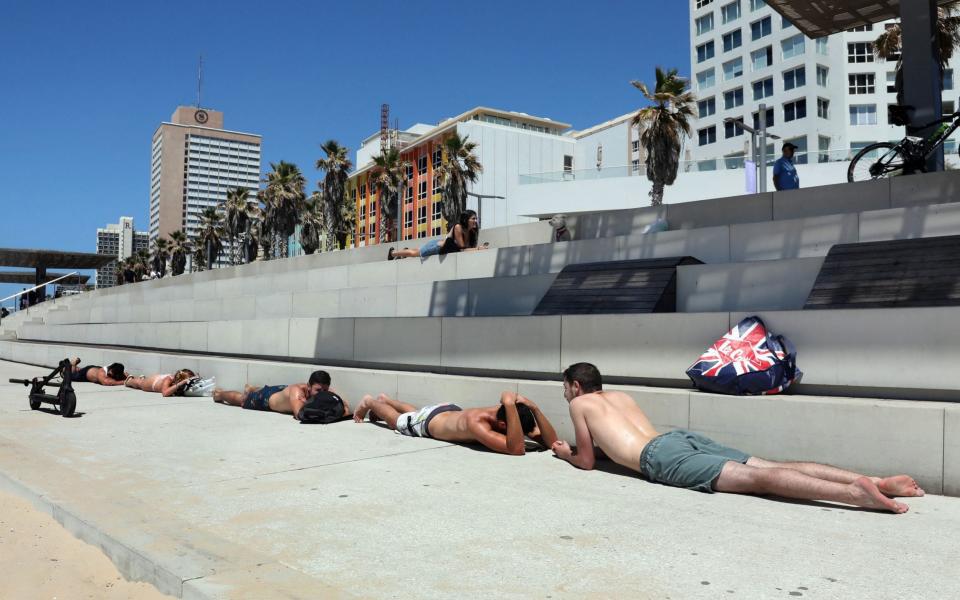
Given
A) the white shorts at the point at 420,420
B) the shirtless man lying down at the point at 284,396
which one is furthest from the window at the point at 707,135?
the white shorts at the point at 420,420

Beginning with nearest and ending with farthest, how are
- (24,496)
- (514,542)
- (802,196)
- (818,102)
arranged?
(514,542) < (24,496) < (802,196) < (818,102)

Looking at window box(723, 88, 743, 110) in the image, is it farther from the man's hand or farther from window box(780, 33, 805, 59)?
the man's hand

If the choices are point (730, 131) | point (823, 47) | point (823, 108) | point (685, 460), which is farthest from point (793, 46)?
point (685, 460)

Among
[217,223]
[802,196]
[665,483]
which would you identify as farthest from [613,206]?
[217,223]

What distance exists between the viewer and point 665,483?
481cm

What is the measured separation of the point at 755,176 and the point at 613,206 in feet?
29.3

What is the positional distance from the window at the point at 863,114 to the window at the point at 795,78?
5.46 m

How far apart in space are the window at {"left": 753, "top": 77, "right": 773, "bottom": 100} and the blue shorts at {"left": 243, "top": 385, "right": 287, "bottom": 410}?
5663cm

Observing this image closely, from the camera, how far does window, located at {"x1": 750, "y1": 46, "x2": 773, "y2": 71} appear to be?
5541 centimetres

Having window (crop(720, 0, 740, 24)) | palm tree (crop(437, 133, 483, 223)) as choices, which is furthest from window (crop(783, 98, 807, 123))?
palm tree (crop(437, 133, 483, 223))

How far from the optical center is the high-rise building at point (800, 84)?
5278 centimetres

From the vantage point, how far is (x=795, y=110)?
53750 mm

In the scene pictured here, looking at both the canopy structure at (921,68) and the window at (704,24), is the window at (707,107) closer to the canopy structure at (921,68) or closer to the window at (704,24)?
the window at (704,24)

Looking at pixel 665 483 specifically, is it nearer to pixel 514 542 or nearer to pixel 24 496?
pixel 514 542
